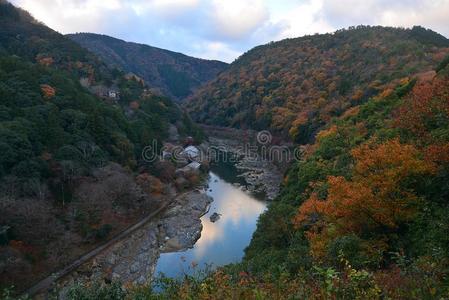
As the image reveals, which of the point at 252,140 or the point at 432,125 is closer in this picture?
the point at 432,125

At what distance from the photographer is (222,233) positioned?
27750 mm

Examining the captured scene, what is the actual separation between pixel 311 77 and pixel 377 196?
51.2 meters

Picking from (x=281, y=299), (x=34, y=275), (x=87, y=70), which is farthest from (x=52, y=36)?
(x=281, y=299)

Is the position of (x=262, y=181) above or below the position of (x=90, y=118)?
below

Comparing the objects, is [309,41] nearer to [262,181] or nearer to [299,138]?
[299,138]

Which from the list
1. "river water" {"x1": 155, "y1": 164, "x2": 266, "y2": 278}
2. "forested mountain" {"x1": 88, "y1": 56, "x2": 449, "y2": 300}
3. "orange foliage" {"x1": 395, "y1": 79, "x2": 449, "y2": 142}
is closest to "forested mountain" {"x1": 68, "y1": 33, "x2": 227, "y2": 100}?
"river water" {"x1": 155, "y1": 164, "x2": 266, "y2": 278}

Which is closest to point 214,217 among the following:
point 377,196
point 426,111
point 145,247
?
point 145,247

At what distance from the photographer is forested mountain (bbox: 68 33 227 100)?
4761 inches

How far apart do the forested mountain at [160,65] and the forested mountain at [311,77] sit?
36.0 metres

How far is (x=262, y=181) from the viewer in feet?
134

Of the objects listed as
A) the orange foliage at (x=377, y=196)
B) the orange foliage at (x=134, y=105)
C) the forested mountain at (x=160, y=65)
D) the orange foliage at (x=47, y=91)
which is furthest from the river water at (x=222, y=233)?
the forested mountain at (x=160, y=65)

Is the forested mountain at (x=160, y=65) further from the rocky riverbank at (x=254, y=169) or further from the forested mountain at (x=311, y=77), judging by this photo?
the rocky riverbank at (x=254, y=169)

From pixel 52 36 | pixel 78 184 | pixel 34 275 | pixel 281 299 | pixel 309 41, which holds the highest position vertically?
pixel 309 41

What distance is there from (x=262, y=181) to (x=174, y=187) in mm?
10182
